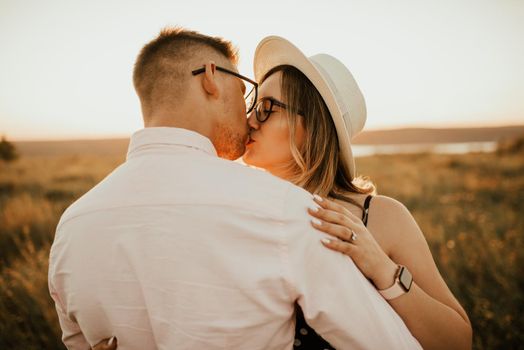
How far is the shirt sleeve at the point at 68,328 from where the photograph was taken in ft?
5.62

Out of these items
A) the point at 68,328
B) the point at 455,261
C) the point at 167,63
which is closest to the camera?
the point at 68,328

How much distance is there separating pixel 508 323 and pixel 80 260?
4.35 m

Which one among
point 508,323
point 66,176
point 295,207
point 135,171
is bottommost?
point 66,176

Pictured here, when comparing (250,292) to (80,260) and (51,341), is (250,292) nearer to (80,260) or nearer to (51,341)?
(80,260)

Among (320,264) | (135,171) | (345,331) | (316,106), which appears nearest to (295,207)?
(320,264)

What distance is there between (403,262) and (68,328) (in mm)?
1889

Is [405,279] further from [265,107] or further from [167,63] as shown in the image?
[167,63]

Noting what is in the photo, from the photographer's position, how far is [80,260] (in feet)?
4.95

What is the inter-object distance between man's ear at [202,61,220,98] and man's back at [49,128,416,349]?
0.59 metres

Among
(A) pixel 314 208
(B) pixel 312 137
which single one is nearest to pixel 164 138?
(A) pixel 314 208

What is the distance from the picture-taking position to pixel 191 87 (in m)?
1.92

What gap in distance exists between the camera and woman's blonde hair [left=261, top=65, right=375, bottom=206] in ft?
8.79

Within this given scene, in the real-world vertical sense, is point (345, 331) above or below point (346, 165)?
below

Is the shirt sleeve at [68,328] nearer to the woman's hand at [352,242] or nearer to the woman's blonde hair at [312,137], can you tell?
the woman's hand at [352,242]
